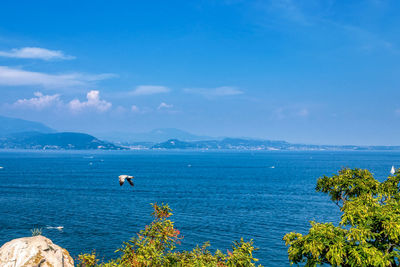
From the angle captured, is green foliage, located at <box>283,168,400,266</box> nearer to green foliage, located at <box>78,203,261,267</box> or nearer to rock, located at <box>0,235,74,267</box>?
green foliage, located at <box>78,203,261,267</box>

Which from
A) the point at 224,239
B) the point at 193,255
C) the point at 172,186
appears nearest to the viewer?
the point at 193,255

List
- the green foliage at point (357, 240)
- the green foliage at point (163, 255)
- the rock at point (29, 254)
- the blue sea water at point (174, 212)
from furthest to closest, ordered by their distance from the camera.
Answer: the blue sea water at point (174, 212) < the green foliage at point (163, 255) < the rock at point (29, 254) < the green foliage at point (357, 240)

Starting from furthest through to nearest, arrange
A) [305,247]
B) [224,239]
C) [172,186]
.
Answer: [172,186] < [224,239] < [305,247]

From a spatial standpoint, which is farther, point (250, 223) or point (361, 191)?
point (250, 223)

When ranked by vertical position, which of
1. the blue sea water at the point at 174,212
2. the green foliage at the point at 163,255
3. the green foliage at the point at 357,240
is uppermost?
the green foliage at the point at 357,240

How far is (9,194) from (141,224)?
249 ft

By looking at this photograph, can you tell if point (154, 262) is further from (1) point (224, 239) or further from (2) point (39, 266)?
(1) point (224, 239)

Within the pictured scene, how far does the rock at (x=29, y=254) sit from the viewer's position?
845 inches

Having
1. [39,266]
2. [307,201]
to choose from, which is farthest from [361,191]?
[307,201]

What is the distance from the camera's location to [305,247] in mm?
20875

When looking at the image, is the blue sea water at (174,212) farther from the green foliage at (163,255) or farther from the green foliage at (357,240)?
the green foliage at (357,240)

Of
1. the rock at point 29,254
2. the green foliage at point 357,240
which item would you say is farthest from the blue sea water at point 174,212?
the green foliage at point 357,240

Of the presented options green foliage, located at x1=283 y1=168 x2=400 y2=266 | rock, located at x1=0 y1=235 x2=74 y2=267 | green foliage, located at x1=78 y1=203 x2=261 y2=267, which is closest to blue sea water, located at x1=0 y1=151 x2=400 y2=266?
green foliage, located at x1=78 y1=203 x2=261 y2=267

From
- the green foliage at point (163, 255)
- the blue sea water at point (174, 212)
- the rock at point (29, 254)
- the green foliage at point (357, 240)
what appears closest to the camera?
the green foliage at point (357, 240)
